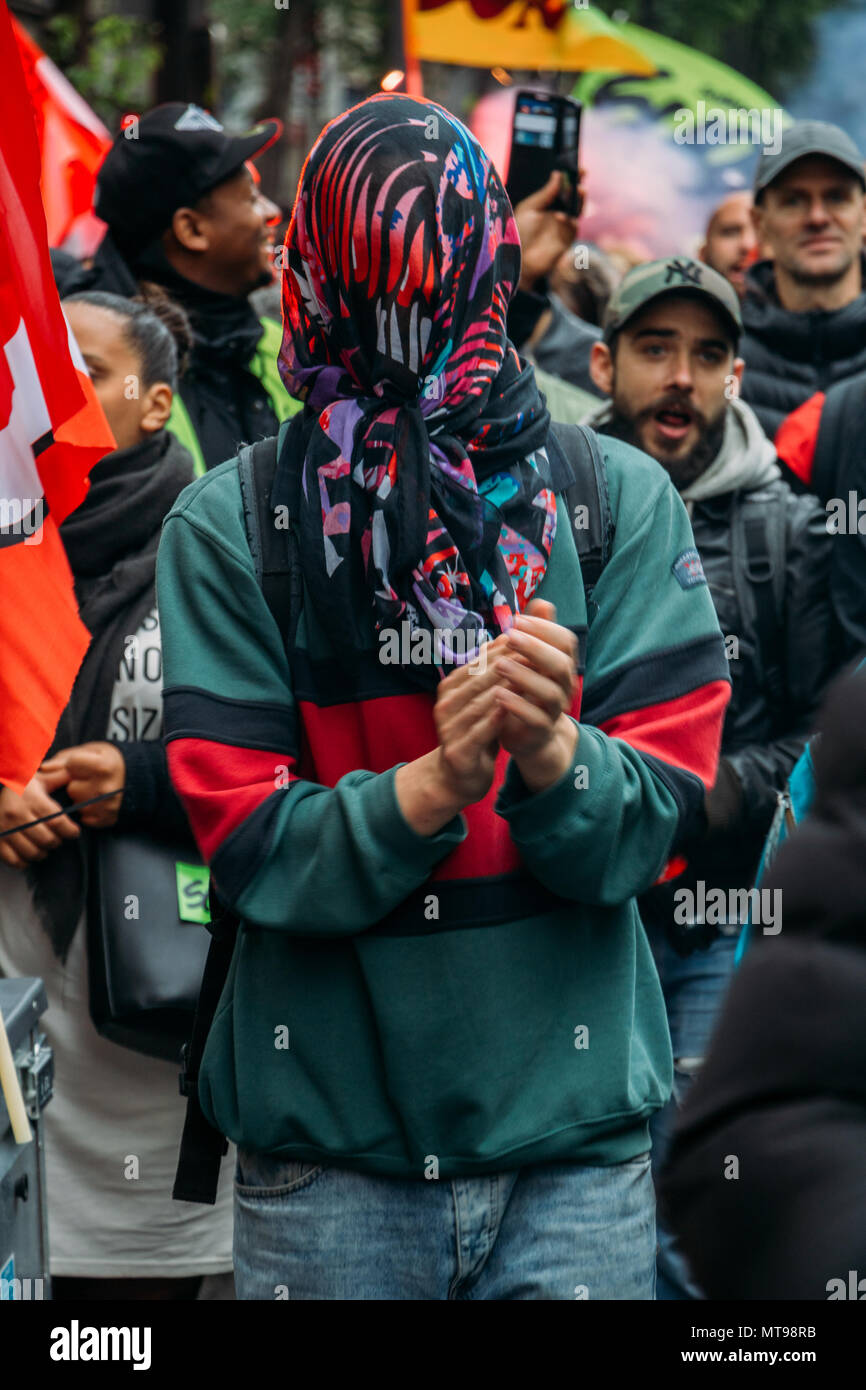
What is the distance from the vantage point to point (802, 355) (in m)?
5.25

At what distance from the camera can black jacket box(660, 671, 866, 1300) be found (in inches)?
47.9

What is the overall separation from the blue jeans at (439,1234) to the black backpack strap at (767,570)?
1.79 metres

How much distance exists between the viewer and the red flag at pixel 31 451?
2926 mm

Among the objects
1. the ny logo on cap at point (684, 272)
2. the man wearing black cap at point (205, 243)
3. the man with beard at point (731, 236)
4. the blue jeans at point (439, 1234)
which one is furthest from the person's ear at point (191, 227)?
the man with beard at point (731, 236)

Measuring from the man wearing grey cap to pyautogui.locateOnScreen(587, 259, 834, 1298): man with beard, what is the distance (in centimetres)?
119

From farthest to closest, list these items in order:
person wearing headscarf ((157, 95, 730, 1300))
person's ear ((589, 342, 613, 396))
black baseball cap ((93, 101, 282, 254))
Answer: black baseball cap ((93, 101, 282, 254)) < person's ear ((589, 342, 613, 396)) < person wearing headscarf ((157, 95, 730, 1300))

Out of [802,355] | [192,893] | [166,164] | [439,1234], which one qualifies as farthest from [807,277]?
[439,1234]

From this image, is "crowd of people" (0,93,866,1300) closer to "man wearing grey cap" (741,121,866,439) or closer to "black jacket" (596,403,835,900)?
"black jacket" (596,403,835,900)

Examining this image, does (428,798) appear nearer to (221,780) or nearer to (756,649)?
(221,780)

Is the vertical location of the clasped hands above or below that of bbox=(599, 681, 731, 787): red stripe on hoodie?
above

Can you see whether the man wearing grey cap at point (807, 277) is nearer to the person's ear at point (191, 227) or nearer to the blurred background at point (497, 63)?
the blurred background at point (497, 63)

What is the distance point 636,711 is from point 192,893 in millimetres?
1377

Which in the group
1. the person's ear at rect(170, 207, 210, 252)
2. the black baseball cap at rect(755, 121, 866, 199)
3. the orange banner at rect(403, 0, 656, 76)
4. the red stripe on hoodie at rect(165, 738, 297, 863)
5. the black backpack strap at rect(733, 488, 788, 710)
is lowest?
the black backpack strap at rect(733, 488, 788, 710)

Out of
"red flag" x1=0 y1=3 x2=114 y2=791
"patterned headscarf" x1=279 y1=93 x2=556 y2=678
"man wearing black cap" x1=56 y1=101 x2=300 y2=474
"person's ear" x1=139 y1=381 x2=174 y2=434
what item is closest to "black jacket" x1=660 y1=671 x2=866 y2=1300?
"patterned headscarf" x1=279 y1=93 x2=556 y2=678
